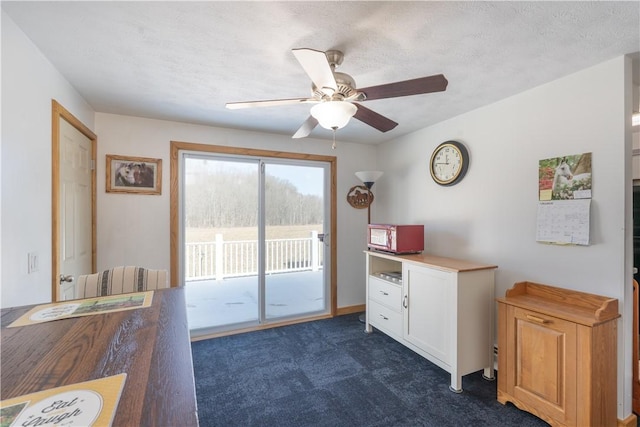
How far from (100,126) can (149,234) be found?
1112mm

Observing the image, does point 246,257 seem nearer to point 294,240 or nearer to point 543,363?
point 294,240

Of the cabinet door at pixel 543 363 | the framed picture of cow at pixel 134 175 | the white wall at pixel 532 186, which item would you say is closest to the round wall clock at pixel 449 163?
the white wall at pixel 532 186

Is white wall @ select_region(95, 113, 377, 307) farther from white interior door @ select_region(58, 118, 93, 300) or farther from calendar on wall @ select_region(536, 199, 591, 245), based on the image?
calendar on wall @ select_region(536, 199, 591, 245)

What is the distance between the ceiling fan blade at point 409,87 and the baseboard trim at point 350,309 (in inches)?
116

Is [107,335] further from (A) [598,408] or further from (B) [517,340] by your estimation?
(A) [598,408]

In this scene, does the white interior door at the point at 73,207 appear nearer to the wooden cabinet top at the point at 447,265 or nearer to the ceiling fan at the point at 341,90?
the ceiling fan at the point at 341,90

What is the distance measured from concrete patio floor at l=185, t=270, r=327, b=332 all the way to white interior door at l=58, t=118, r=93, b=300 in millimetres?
1041

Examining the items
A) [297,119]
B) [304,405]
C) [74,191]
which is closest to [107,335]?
[304,405]

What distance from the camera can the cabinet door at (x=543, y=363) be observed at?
1713 millimetres

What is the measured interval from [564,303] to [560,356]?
0.40 m

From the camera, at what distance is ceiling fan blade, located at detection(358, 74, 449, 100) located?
1.42 m

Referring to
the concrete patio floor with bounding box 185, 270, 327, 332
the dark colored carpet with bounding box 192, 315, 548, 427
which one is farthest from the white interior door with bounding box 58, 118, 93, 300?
the dark colored carpet with bounding box 192, 315, 548, 427

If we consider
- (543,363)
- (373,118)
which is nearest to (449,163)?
(373,118)

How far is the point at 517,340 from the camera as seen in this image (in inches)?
78.2
